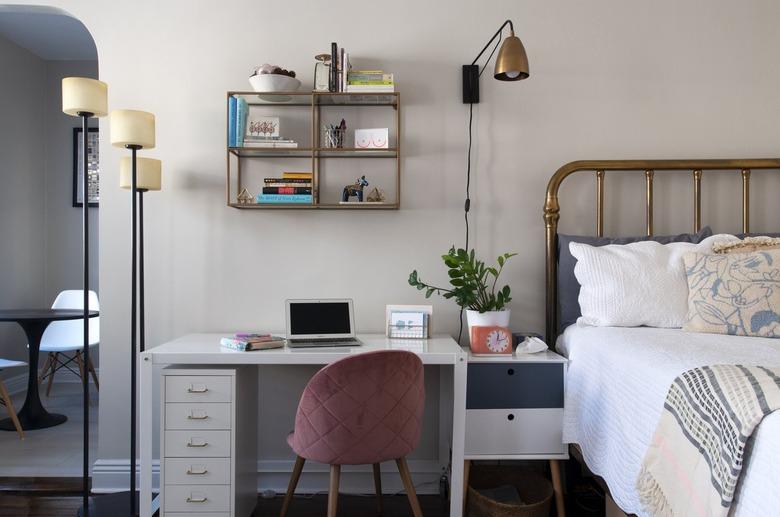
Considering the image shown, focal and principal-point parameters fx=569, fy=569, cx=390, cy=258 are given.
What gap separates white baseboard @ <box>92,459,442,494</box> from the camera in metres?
2.56

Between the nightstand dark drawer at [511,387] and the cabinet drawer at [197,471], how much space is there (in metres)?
0.92

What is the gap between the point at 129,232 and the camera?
8.55ft

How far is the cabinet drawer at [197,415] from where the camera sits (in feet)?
6.66

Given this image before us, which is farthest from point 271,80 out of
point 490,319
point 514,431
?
point 514,431

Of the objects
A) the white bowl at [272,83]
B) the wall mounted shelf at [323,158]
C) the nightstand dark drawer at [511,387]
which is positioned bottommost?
the nightstand dark drawer at [511,387]

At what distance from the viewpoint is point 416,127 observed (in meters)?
2.59

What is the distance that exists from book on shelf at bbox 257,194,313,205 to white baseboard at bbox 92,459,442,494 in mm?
1176

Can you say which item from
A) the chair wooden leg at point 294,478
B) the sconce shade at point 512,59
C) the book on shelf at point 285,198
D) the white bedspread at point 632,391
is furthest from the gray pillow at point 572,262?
the chair wooden leg at point 294,478

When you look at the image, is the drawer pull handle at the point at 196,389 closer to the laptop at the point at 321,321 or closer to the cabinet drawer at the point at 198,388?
the cabinet drawer at the point at 198,388

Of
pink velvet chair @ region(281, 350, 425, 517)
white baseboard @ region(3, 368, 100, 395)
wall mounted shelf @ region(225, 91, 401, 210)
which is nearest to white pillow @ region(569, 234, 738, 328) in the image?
pink velvet chair @ region(281, 350, 425, 517)

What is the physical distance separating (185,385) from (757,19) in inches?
115

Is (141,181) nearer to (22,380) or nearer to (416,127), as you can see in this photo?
(416,127)

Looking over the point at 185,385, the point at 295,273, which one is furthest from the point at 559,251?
the point at 185,385

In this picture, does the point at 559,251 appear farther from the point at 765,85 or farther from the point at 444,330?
the point at 765,85
